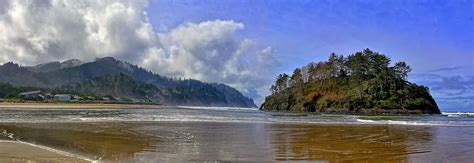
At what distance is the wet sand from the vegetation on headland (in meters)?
87.0

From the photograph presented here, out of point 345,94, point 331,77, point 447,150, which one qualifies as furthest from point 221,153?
point 331,77

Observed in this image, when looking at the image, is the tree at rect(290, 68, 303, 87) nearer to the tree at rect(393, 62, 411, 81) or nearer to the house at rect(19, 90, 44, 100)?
the tree at rect(393, 62, 411, 81)

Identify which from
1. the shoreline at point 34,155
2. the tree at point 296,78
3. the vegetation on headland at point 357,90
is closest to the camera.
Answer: the shoreline at point 34,155

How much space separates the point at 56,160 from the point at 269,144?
8.75 metres

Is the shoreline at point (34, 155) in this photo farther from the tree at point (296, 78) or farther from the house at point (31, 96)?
the house at point (31, 96)

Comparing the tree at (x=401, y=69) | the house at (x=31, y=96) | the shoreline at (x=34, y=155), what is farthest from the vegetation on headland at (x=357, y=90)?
the house at (x=31, y=96)

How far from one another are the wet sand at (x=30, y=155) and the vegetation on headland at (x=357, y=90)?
87.0 metres

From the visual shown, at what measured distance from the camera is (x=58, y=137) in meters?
19.1

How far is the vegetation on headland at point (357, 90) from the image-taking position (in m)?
98.0

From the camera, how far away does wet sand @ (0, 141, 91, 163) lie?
37.9ft

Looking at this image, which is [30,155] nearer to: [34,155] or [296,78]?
[34,155]

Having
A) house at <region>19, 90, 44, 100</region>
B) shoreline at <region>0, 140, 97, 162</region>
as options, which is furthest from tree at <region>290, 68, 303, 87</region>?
shoreline at <region>0, 140, 97, 162</region>

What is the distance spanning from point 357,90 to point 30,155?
100819mm

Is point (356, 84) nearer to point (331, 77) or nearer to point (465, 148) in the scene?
point (331, 77)
